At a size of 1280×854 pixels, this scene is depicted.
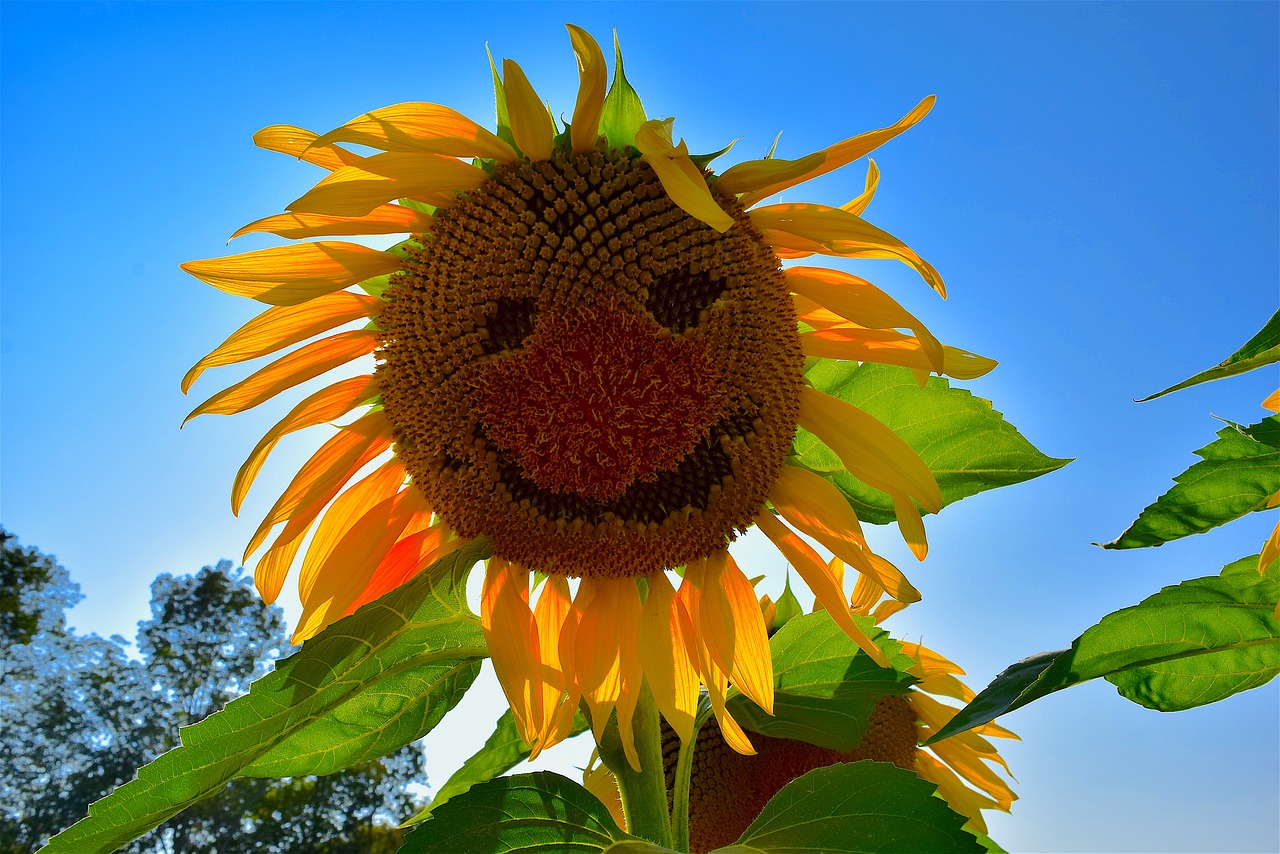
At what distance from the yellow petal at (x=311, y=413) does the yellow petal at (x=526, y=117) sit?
0.53 metres

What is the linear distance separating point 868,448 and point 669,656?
53cm

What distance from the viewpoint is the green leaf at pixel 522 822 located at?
5.21 ft

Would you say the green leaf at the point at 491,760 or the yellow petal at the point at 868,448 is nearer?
the yellow petal at the point at 868,448

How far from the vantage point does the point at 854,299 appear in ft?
5.71

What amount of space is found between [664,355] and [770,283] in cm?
23

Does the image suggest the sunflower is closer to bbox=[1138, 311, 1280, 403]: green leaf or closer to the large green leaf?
the large green leaf

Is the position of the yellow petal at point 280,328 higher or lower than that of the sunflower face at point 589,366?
higher

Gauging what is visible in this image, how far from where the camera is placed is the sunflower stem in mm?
1786

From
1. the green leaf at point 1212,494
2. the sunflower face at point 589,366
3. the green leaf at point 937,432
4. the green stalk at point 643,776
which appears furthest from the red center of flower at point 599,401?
the green leaf at point 1212,494

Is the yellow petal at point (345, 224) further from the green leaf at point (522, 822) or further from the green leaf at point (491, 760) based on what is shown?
the green leaf at point (491, 760)

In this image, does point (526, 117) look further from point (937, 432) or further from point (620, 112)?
point (937, 432)

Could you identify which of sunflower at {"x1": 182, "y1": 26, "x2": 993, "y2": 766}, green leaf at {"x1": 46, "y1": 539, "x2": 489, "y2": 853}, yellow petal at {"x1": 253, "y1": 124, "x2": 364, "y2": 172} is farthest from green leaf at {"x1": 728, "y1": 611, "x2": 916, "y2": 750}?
yellow petal at {"x1": 253, "y1": 124, "x2": 364, "y2": 172}

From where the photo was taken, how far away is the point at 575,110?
1542mm

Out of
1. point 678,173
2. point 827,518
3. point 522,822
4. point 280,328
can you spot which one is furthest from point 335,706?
point 678,173
